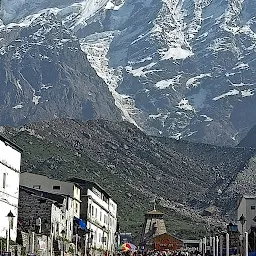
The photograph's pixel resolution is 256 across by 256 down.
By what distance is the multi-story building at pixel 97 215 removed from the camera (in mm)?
108562

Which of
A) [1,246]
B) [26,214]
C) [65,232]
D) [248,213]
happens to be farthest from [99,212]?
[1,246]

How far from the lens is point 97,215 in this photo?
120m

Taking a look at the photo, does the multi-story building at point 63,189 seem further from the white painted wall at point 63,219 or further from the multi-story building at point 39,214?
the multi-story building at point 39,214

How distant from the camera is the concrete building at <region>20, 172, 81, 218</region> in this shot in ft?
331

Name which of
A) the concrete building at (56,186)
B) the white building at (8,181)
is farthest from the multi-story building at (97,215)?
the white building at (8,181)

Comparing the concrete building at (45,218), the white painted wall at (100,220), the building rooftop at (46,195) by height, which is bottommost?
the concrete building at (45,218)

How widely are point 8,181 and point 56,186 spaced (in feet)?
124

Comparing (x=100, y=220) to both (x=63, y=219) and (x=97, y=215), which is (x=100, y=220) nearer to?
(x=97, y=215)

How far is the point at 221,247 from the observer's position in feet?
276

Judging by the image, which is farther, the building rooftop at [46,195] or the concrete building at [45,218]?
the building rooftop at [46,195]

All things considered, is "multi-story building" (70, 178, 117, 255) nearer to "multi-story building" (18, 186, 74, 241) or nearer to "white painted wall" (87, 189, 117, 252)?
"white painted wall" (87, 189, 117, 252)

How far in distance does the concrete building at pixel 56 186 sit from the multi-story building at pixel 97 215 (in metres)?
3.18

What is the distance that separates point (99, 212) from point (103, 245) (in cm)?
653

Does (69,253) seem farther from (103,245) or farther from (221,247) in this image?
(103,245)
